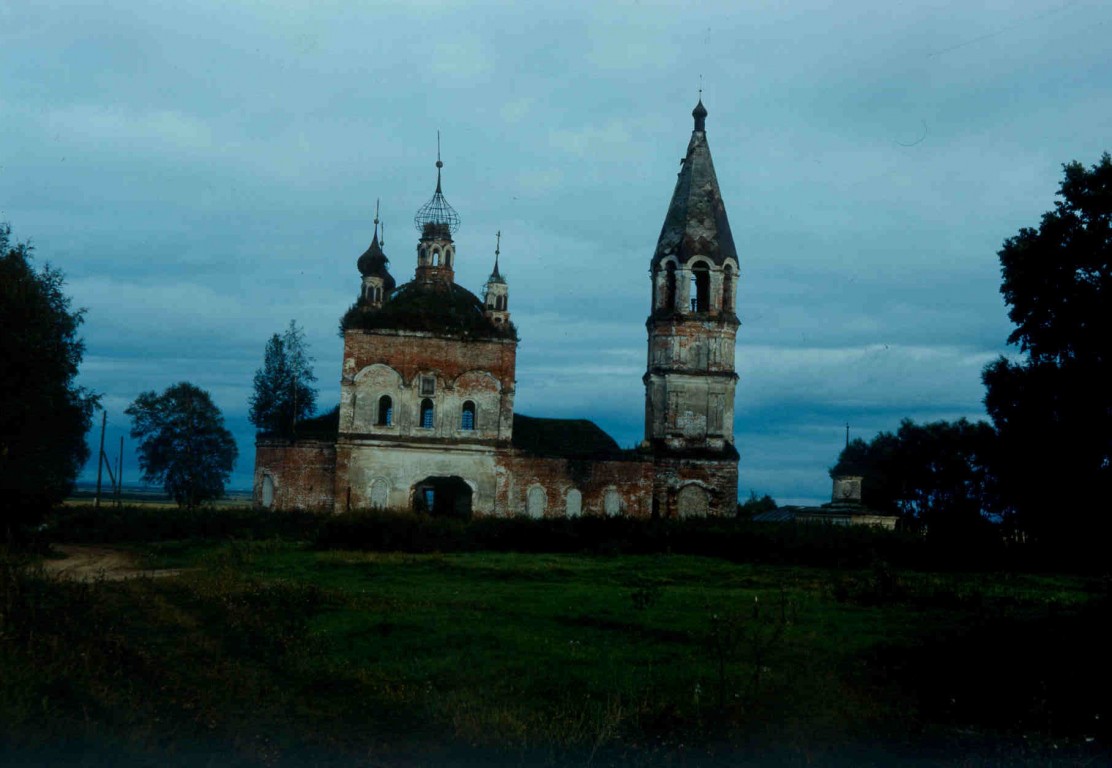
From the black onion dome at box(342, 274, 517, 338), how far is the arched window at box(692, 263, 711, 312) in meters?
7.27

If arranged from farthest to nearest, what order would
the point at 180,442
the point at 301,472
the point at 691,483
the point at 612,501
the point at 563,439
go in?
the point at 180,442 → the point at 563,439 → the point at 691,483 → the point at 612,501 → the point at 301,472

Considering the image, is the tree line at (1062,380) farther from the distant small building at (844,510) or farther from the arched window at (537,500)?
the arched window at (537,500)

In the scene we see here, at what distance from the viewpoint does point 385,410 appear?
127 ft

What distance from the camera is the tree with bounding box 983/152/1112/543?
1362 cm

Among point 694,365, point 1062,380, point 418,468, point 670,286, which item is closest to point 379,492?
point 418,468

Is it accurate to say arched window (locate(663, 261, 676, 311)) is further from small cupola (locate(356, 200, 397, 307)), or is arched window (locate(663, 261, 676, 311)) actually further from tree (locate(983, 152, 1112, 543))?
tree (locate(983, 152, 1112, 543))

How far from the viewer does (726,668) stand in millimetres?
11078

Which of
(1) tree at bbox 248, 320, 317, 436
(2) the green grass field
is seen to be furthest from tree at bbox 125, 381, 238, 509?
(2) the green grass field

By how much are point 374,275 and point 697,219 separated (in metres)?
12.3

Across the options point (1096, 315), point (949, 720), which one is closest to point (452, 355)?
point (1096, 315)

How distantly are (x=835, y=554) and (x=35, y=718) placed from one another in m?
23.6

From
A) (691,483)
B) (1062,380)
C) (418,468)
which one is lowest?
(691,483)

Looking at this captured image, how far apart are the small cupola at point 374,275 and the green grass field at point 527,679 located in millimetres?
23520

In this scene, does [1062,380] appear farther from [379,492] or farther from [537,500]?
[379,492]
